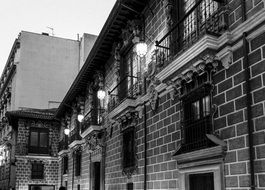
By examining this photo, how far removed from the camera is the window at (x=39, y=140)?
2678 centimetres

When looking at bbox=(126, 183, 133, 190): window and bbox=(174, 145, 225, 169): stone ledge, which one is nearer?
bbox=(174, 145, 225, 169): stone ledge

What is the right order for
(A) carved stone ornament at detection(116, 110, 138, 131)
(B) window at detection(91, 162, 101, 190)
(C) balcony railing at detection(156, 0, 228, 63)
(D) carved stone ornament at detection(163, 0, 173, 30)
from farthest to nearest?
(B) window at detection(91, 162, 101, 190) < (A) carved stone ornament at detection(116, 110, 138, 131) < (D) carved stone ornament at detection(163, 0, 173, 30) < (C) balcony railing at detection(156, 0, 228, 63)

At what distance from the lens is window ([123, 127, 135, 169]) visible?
38.5 feet

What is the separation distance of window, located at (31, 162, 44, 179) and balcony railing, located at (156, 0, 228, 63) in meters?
18.5

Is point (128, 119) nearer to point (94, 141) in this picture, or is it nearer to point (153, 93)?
point (153, 93)

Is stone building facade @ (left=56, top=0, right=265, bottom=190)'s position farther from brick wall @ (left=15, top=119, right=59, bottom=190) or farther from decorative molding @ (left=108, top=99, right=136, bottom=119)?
brick wall @ (left=15, top=119, right=59, bottom=190)

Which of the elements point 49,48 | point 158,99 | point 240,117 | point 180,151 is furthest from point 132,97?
point 49,48

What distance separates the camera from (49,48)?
31219mm

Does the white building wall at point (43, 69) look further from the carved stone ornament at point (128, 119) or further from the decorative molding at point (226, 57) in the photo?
the decorative molding at point (226, 57)

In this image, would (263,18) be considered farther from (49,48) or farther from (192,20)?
(49,48)

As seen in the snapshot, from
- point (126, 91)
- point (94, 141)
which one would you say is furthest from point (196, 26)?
point (94, 141)

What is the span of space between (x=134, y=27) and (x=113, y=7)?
0.87 metres

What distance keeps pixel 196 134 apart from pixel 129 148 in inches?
173

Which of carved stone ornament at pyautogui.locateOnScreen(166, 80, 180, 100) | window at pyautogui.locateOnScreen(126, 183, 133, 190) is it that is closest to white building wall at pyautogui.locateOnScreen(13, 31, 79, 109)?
window at pyautogui.locateOnScreen(126, 183, 133, 190)
